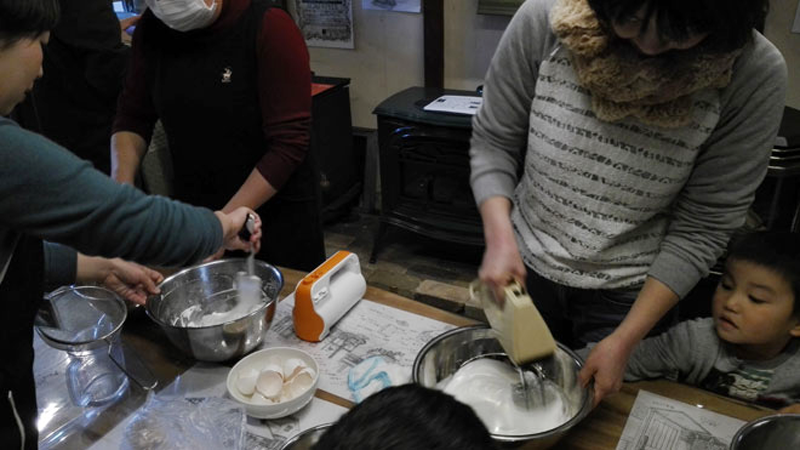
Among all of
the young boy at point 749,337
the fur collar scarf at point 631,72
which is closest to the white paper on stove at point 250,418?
the young boy at point 749,337

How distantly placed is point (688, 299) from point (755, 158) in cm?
143

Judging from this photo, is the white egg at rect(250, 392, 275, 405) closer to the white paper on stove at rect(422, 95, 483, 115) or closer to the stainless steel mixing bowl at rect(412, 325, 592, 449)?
the stainless steel mixing bowl at rect(412, 325, 592, 449)

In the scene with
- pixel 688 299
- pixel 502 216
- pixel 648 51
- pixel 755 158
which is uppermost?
pixel 648 51

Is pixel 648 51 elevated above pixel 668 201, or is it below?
above

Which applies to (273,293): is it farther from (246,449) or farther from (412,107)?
(412,107)

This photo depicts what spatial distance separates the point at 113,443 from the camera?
3.35 ft

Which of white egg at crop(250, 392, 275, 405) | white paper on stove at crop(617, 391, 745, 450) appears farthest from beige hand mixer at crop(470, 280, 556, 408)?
white egg at crop(250, 392, 275, 405)

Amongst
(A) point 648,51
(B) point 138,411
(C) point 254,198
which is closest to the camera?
(A) point 648,51

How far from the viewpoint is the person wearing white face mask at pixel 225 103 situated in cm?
151

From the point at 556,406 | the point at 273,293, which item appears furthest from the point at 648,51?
the point at 273,293

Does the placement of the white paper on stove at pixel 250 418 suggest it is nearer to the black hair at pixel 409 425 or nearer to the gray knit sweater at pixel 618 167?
the black hair at pixel 409 425

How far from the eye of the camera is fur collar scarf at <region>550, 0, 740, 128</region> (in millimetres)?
963

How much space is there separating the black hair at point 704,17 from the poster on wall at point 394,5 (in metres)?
2.38

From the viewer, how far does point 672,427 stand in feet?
3.39
